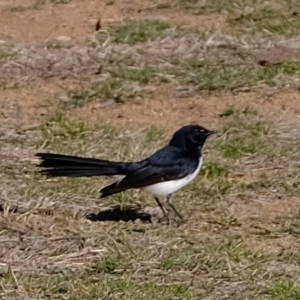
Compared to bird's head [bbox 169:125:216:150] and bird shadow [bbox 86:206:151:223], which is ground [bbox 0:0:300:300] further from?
bird's head [bbox 169:125:216:150]

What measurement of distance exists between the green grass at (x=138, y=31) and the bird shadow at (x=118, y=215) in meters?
3.32

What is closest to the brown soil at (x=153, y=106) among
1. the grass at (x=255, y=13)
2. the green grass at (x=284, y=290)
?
the grass at (x=255, y=13)

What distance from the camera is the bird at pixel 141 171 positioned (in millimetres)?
6953

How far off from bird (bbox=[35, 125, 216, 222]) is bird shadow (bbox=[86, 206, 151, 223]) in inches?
4.6

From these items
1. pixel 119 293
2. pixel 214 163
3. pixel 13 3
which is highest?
pixel 119 293

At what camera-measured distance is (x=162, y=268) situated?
629cm

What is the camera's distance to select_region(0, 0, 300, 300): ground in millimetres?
6254

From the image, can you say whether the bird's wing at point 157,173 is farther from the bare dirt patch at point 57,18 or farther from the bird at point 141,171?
the bare dirt patch at point 57,18

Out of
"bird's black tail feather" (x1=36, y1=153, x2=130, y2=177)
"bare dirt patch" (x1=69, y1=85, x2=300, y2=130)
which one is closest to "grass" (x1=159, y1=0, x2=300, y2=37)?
"bare dirt patch" (x1=69, y1=85, x2=300, y2=130)

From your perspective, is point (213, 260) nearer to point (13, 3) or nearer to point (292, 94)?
point (292, 94)

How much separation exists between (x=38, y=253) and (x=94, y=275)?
0.48 m

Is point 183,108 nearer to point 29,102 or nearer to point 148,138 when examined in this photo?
point 148,138

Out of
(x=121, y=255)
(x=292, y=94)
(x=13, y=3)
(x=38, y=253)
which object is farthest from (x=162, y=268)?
(x=13, y=3)

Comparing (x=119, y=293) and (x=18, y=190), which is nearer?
(x=119, y=293)
